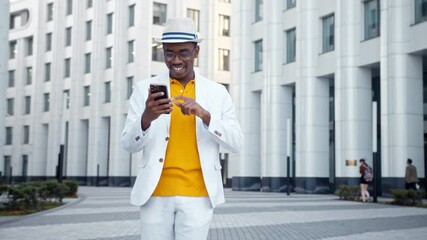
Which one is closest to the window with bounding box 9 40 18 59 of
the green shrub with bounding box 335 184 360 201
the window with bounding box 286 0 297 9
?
the window with bounding box 286 0 297 9

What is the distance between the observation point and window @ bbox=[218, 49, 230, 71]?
2141 inches

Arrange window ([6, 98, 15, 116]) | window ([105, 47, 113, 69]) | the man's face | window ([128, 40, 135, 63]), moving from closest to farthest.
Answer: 1. the man's face
2. window ([128, 40, 135, 63])
3. window ([105, 47, 113, 69])
4. window ([6, 98, 15, 116])

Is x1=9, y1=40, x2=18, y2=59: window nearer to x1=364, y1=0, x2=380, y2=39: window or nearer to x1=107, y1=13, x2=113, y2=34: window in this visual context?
x1=107, y1=13, x2=113, y2=34: window

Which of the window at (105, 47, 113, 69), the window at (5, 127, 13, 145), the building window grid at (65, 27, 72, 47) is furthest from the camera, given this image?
the window at (5, 127, 13, 145)

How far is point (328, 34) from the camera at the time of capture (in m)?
33.1

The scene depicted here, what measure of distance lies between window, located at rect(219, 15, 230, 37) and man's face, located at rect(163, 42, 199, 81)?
51261 mm

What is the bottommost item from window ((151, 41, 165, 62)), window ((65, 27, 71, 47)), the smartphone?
the smartphone

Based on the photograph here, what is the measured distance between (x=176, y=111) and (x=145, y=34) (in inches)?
1868

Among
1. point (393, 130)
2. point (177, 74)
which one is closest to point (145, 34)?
point (393, 130)

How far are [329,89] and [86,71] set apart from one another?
28.6 m

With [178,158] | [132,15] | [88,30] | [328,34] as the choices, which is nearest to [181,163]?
[178,158]

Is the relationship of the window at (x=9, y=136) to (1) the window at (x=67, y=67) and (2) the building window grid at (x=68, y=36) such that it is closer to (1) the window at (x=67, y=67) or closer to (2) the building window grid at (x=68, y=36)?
(1) the window at (x=67, y=67)

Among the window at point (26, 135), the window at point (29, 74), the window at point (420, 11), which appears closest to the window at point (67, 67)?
the window at point (29, 74)

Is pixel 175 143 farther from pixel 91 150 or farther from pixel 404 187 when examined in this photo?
pixel 91 150
